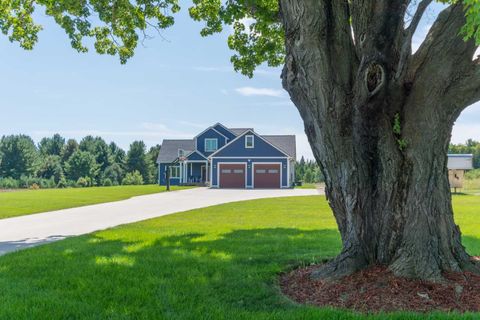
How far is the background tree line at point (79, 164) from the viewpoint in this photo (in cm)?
5281

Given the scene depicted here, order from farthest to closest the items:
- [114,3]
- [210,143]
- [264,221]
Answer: [210,143]
[264,221]
[114,3]

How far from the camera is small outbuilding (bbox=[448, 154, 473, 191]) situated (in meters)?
29.5

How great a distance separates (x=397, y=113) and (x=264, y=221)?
8133 mm

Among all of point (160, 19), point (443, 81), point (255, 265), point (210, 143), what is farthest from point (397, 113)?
point (210, 143)

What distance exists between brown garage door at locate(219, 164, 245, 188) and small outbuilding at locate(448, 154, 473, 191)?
56.8 feet

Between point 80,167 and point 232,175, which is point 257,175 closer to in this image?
point 232,175

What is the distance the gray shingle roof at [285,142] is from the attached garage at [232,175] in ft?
18.7

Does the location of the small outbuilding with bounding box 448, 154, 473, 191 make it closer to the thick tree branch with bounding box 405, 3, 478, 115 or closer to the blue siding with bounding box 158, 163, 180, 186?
the blue siding with bounding box 158, 163, 180, 186

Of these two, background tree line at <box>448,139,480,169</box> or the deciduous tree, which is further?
background tree line at <box>448,139,480,169</box>

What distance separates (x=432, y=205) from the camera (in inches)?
172

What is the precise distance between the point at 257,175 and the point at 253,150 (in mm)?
2371

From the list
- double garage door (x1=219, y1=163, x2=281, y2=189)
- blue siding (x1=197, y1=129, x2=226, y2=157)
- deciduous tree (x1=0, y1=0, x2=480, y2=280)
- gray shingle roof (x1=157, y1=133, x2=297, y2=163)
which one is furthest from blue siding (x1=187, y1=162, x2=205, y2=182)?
deciduous tree (x1=0, y1=0, x2=480, y2=280)

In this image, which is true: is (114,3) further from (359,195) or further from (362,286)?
(362,286)

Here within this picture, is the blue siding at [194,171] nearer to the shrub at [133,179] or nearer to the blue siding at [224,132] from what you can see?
the blue siding at [224,132]
